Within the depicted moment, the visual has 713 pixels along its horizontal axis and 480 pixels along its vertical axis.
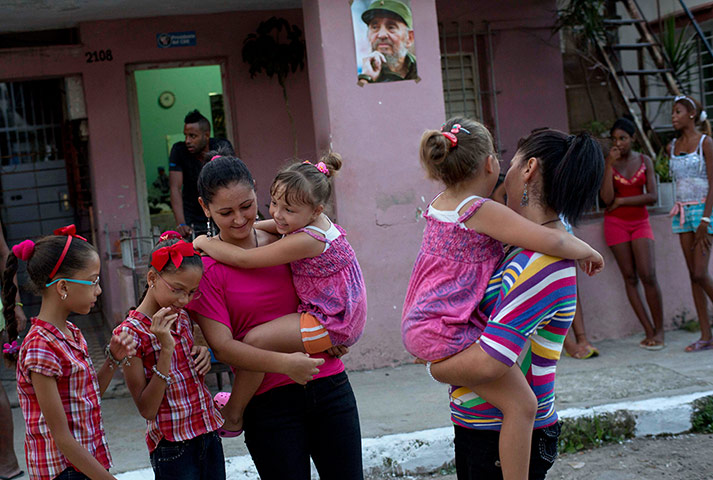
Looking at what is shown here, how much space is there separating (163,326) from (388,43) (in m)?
4.18

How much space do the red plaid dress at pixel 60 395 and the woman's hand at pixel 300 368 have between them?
2.38 feet

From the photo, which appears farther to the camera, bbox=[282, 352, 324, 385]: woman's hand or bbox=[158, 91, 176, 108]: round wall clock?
bbox=[158, 91, 176, 108]: round wall clock

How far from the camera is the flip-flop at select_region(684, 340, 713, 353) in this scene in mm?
6109

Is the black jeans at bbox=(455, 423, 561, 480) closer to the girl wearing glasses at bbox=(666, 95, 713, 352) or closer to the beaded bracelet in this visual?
the beaded bracelet

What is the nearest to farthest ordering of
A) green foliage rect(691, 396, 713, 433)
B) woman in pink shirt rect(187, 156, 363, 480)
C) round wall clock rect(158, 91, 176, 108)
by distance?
woman in pink shirt rect(187, 156, 363, 480), green foliage rect(691, 396, 713, 433), round wall clock rect(158, 91, 176, 108)

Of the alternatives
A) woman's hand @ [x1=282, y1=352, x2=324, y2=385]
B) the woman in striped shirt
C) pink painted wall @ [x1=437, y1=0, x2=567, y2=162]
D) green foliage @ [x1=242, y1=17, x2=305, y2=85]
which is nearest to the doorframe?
green foliage @ [x1=242, y1=17, x2=305, y2=85]

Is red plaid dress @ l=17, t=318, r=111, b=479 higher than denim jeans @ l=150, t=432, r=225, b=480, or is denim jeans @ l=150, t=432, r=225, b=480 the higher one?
red plaid dress @ l=17, t=318, r=111, b=479

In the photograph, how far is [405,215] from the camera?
19.8 feet

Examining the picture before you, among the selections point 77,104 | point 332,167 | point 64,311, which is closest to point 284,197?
point 332,167

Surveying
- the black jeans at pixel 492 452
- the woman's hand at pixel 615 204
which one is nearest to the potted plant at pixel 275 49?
the woman's hand at pixel 615 204

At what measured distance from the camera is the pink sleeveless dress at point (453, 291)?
212 cm

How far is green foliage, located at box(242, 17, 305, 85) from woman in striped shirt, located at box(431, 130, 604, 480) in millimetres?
5882

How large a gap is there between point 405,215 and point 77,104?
3.86m

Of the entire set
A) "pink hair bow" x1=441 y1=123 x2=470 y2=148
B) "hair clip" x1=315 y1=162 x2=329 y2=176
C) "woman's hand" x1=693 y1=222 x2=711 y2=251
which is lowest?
"woman's hand" x1=693 y1=222 x2=711 y2=251
